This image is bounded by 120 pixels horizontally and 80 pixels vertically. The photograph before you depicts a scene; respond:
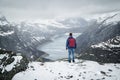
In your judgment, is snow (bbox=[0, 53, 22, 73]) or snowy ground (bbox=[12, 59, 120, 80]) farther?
snowy ground (bbox=[12, 59, 120, 80])

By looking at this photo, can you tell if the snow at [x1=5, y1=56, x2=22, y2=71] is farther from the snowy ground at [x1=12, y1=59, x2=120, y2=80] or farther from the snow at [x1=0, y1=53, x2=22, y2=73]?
the snowy ground at [x1=12, y1=59, x2=120, y2=80]

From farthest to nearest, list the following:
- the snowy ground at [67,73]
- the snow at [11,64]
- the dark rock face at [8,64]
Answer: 1. the snowy ground at [67,73]
2. the snow at [11,64]
3. the dark rock face at [8,64]

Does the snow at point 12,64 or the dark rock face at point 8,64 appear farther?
the snow at point 12,64

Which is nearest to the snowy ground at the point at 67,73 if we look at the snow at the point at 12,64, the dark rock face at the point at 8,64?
the dark rock face at the point at 8,64

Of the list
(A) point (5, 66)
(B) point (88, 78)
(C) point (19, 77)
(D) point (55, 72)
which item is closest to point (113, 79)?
(B) point (88, 78)

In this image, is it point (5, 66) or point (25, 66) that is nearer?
point (5, 66)

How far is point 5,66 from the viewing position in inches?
714

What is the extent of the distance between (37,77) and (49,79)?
151 cm

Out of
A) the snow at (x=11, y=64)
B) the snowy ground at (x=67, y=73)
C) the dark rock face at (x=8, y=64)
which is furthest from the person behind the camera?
the snowy ground at (x=67, y=73)

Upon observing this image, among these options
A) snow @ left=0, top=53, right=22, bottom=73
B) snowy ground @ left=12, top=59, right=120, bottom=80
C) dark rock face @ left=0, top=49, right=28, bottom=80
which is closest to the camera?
dark rock face @ left=0, top=49, right=28, bottom=80

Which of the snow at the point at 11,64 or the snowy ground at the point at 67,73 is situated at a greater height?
the snow at the point at 11,64

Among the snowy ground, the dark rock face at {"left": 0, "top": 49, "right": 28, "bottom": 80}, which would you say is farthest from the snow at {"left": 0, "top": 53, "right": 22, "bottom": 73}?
the snowy ground

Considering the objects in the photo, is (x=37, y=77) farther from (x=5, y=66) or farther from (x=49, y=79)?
(x=5, y=66)

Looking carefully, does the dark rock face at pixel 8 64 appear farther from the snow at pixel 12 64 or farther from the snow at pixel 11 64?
the snow at pixel 12 64
